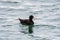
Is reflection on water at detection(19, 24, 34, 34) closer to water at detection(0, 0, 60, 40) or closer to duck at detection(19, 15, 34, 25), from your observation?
water at detection(0, 0, 60, 40)

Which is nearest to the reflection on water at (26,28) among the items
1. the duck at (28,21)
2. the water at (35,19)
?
the water at (35,19)

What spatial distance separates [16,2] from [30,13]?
3215mm

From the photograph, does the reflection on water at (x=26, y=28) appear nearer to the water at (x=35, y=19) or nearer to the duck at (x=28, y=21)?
the water at (x=35, y=19)

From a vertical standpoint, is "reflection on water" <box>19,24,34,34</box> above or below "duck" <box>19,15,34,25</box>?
below

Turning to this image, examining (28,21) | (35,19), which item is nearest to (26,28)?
(28,21)

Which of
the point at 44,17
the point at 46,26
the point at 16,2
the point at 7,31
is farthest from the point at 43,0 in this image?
the point at 7,31

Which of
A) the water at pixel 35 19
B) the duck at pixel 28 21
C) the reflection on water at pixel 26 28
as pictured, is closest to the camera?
the water at pixel 35 19

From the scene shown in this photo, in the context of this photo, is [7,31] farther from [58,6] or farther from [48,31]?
[58,6]

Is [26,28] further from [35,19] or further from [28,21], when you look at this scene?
[35,19]

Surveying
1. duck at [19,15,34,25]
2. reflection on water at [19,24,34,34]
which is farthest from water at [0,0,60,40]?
duck at [19,15,34,25]

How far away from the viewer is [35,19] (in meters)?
23.1

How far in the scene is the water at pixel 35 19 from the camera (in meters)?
19.6

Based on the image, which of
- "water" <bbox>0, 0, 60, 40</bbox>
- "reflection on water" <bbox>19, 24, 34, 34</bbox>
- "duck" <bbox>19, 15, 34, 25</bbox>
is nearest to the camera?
"water" <bbox>0, 0, 60, 40</bbox>

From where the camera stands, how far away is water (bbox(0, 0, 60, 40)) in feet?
64.3
